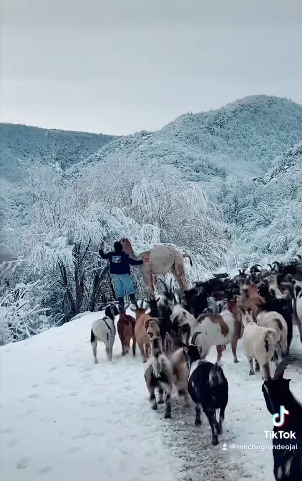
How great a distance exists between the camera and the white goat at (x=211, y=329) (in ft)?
12.0

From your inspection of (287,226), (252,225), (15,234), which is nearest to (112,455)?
(287,226)

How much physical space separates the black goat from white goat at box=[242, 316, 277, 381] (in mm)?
863

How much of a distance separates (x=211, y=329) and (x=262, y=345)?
57 centimetres

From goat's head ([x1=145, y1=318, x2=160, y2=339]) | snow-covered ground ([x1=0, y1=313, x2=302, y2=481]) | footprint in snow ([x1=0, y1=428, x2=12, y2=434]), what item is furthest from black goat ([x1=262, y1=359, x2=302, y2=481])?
footprint in snow ([x1=0, y1=428, x2=12, y2=434])

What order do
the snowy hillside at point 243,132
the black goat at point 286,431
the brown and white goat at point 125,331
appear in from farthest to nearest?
the snowy hillside at point 243,132, the brown and white goat at point 125,331, the black goat at point 286,431

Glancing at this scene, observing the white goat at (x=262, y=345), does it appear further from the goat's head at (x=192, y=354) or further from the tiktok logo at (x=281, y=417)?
the tiktok logo at (x=281, y=417)

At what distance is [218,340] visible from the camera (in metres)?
3.77

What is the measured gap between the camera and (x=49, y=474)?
2520mm

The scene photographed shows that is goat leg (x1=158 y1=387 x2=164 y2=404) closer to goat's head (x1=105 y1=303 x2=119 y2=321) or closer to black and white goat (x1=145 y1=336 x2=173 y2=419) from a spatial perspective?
black and white goat (x1=145 y1=336 x2=173 y2=419)

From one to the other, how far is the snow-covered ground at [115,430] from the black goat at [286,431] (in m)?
0.19

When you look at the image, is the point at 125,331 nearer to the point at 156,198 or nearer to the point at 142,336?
the point at 142,336

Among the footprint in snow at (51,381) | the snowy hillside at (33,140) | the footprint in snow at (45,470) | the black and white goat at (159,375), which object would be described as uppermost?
the snowy hillside at (33,140)

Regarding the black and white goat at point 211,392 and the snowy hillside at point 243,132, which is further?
the snowy hillside at point 243,132

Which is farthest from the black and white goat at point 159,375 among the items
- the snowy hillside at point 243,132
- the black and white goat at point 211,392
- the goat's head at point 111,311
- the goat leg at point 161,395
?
the snowy hillside at point 243,132
